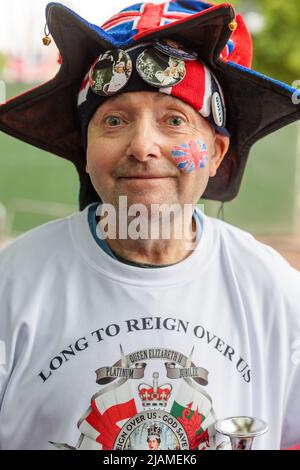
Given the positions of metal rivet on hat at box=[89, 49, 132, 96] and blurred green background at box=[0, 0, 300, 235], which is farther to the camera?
blurred green background at box=[0, 0, 300, 235]

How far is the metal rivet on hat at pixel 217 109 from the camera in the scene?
1.57 m

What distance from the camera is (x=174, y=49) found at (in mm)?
1492

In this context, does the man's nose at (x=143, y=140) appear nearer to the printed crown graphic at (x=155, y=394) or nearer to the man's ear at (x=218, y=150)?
the man's ear at (x=218, y=150)

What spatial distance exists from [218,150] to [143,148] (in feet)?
1.00

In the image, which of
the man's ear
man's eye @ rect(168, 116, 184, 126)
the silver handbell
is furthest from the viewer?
the man's ear

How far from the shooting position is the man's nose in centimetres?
145

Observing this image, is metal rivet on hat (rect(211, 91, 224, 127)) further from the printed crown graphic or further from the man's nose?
the printed crown graphic

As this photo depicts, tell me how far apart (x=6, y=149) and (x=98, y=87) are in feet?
20.3

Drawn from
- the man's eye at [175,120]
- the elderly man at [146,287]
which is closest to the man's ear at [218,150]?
the elderly man at [146,287]

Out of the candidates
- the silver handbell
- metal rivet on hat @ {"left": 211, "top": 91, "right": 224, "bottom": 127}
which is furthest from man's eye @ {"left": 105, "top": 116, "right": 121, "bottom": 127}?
the silver handbell

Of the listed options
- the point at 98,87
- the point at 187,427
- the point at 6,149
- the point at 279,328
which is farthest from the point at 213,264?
the point at 6,149

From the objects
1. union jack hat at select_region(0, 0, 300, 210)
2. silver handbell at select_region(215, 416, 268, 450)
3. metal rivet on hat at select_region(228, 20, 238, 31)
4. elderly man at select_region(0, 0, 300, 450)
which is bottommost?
silver handbell at select_region(215, 416, 268, 450)

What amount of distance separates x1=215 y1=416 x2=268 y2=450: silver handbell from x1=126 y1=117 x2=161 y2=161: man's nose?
0.59m
